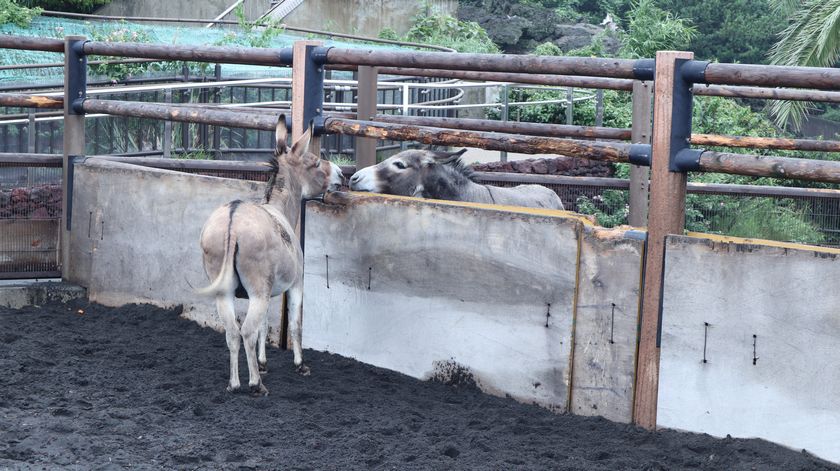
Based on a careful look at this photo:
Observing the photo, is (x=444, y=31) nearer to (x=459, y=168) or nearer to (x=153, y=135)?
(x=153, y=135)

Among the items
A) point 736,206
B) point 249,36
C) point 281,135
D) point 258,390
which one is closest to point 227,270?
point 258,390

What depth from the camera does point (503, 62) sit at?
5289mm

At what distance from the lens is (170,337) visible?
20.8 ft

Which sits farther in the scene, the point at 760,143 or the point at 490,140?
the point at 760,143

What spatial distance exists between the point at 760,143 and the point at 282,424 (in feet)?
15.0

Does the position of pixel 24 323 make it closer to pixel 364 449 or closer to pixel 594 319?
pixel 364 449

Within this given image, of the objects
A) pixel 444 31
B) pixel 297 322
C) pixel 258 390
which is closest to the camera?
pixel 258 390

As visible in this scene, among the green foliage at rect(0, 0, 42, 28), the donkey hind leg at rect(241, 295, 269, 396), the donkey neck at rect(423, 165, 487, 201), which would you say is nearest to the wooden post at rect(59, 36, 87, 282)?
the donkey neck at rect(423, 165, 487, 201)

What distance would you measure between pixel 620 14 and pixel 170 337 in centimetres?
2870

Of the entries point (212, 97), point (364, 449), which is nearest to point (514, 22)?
point (212, 97)

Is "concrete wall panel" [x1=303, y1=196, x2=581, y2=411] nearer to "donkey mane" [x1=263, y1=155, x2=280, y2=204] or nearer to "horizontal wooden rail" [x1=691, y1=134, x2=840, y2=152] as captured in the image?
"donkey mane" [x1=263, y1=155, x2=280, y2=204]

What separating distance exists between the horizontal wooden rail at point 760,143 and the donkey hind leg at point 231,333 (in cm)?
367

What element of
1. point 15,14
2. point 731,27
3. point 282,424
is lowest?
point 282,424

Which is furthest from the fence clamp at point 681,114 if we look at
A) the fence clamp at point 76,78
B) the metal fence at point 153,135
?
the metal fence at point 153,135
